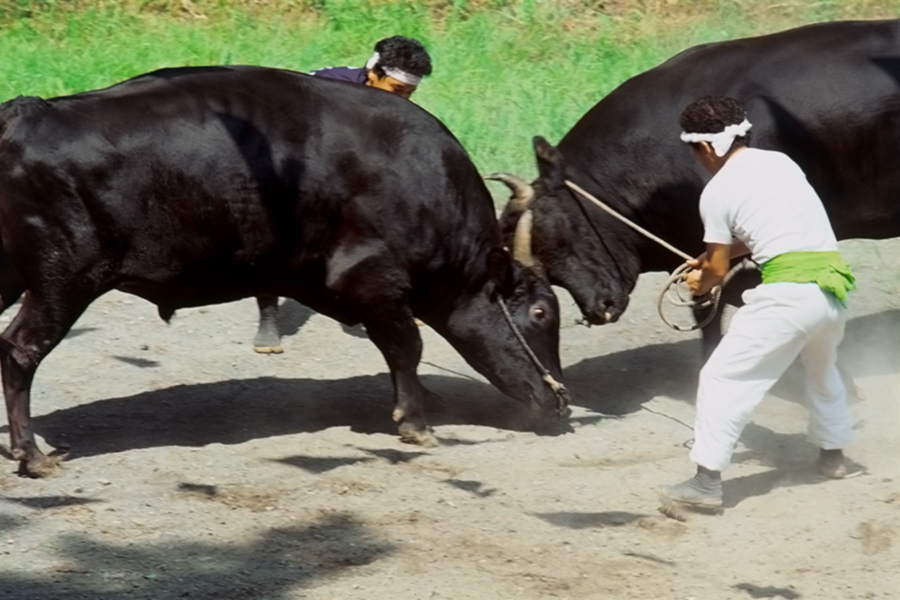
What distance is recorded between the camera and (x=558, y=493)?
659cm

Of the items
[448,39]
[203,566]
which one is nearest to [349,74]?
[203,566]

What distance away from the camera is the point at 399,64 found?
848 centimetres

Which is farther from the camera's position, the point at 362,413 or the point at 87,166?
the point at 362,413

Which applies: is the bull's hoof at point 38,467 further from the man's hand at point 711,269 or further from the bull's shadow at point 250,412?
the man's hand at point 711,269

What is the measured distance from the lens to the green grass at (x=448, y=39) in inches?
494

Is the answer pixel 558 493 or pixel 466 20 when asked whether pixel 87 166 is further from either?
pixel 466 20

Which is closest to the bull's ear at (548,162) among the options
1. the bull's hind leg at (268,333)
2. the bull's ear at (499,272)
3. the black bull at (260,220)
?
the black bull at (260,220)

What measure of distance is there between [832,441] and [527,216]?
2268mm

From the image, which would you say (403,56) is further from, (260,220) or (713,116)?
(713,116)

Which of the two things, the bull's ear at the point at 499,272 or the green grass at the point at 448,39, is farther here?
the green grass at the point at 448,39

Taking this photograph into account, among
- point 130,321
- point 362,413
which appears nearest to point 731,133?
point 362,413

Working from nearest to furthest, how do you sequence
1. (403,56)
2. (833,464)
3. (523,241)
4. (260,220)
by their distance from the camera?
(833,464) < (260,220) < (523,241) < (403,56)

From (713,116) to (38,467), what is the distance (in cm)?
341

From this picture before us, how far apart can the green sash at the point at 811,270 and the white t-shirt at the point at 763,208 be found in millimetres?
30
